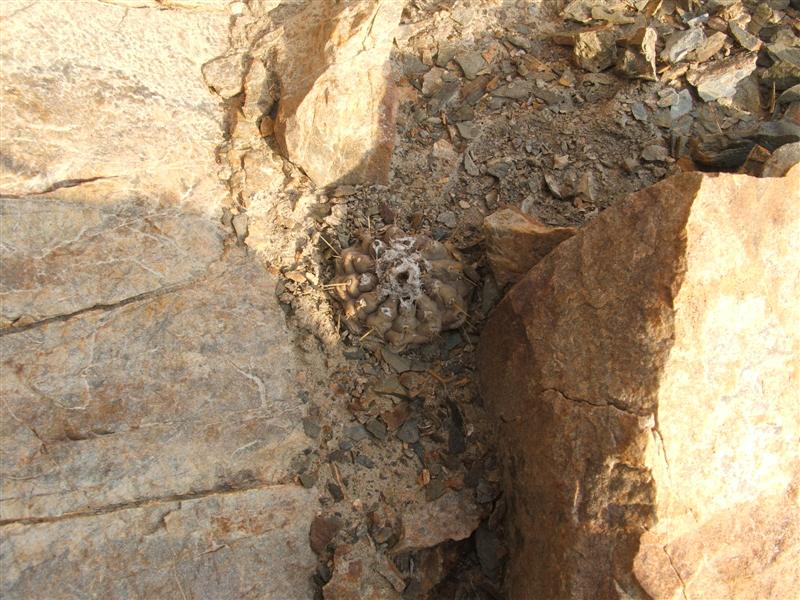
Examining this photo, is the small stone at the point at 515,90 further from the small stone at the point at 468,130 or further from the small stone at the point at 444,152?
the small stone at the point at 444,152

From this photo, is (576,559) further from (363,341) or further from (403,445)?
(363,341)

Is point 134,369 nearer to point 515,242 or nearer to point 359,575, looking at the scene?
point 359,575

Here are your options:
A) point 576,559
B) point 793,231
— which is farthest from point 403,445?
point 793,231

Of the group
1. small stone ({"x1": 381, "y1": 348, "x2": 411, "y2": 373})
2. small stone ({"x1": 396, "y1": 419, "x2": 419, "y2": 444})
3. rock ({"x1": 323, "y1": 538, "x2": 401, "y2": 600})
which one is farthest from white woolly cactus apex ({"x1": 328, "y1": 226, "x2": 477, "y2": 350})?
rock ({"x1": 323, "y1": 538, "x2": 401, "y2": 600})

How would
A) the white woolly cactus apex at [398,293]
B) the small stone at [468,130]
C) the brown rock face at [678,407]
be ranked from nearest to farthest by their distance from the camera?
the brown rock face at [678,407]
the white woolly cactus apex at [398,293]
the small stone at [468,130]

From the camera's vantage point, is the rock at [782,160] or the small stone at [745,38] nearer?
the rock at [782,160]

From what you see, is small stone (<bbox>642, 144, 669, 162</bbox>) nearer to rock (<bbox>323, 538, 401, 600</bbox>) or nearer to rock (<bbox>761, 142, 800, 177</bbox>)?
rock (<bbox>761, 142, 800, 177</bbox>)

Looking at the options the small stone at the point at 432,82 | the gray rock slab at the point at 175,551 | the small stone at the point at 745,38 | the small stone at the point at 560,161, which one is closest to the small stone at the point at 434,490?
the gray rock slab at the point at 175,551
